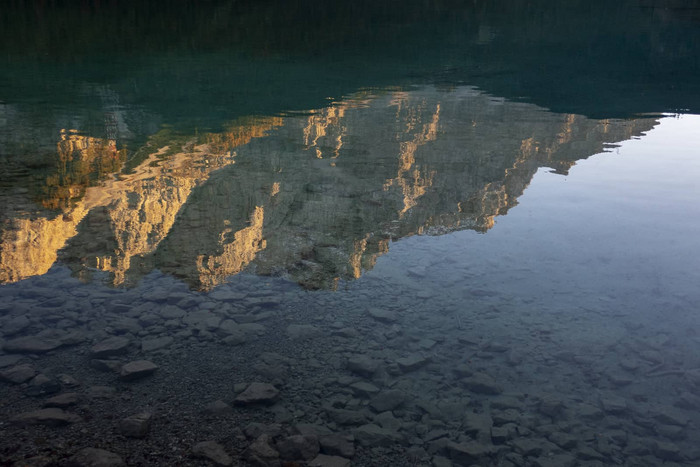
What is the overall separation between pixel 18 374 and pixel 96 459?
1.56 m

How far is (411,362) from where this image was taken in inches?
240

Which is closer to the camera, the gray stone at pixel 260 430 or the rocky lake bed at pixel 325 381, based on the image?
the rocky lake bed at pixel 325 381

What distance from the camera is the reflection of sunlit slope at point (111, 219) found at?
7.97m

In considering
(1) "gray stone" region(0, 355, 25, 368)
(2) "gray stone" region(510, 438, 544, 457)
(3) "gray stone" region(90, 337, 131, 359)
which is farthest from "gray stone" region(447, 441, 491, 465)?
(1) "gray stone" region(0, 355, 25, 368)

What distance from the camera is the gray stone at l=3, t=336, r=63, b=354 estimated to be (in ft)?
19.9

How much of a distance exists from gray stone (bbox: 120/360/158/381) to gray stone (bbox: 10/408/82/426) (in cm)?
64

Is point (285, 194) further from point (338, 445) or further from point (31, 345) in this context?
point (338, 445)

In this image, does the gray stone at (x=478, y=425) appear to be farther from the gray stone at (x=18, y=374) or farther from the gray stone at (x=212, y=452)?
the gray stone at (x=18, y=374)

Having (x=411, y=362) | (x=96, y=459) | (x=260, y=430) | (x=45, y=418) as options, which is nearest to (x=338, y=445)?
(x=260, y=430)

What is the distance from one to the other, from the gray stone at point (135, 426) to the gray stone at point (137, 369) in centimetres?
67

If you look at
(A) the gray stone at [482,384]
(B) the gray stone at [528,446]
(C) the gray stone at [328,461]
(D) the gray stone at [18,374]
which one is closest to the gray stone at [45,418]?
(D) the gray stone at [18,374]

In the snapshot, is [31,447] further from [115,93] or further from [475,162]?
[115,93]

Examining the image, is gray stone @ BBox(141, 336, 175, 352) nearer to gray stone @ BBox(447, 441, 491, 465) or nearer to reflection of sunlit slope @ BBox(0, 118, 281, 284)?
reflection of sunlit slope @ BBox(0, 118, 281, 284)

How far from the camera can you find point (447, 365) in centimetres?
609
